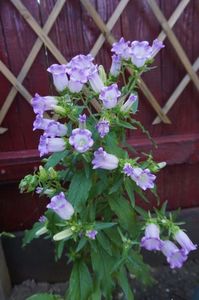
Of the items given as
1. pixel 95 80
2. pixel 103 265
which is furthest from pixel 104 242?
pixel 95 80

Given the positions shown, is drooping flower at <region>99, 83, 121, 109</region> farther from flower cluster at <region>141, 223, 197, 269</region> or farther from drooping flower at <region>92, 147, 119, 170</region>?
flower cluster at <region>141, 223, 197, 269</region>

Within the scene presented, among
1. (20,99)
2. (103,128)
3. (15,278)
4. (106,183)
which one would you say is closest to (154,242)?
(106,183)

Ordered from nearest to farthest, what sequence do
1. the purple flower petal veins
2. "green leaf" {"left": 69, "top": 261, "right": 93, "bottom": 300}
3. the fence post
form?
1. the purple flower petal veins
2. "green leaf" {"left": 69, "top": 261, "right": 93, "bottom": 300}
3. the fence post

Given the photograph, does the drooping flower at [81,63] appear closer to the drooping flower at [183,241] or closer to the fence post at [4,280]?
the drooping flower at [183,241]

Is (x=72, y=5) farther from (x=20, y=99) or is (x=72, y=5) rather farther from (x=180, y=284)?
(x=180, y=284)

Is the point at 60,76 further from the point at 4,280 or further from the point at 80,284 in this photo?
the point at 4,280

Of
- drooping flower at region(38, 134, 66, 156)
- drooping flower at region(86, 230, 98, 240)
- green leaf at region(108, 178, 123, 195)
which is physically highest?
drooping flower at region(38, 134, 66, 156)

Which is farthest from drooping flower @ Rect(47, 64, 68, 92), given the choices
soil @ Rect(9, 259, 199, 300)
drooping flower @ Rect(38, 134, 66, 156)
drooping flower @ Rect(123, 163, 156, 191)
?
soil @ Rect(9, 259, 199, 300)
